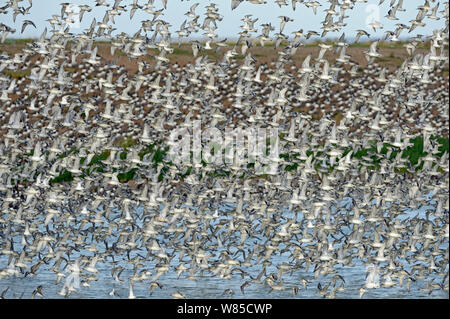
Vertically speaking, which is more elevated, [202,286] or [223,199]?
[223,199]

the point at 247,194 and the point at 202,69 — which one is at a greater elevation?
the point at 202,69

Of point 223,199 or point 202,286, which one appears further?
point 223,199

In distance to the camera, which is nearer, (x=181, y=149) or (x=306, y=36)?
(x=306, y=36)

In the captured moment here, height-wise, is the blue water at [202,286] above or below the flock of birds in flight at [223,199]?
below

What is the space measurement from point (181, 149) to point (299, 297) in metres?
11.8

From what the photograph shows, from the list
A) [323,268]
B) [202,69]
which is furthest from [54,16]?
[323,268]

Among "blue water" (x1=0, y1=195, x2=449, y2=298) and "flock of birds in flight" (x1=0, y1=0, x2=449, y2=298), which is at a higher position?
"flock of birds in flight" (x1=0, y1=0, x2=449, y2=298)

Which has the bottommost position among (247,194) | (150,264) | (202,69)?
(150,264)

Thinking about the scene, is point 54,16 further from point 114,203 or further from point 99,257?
point 99,257

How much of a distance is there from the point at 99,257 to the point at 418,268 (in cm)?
873

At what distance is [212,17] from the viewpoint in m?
33.5
